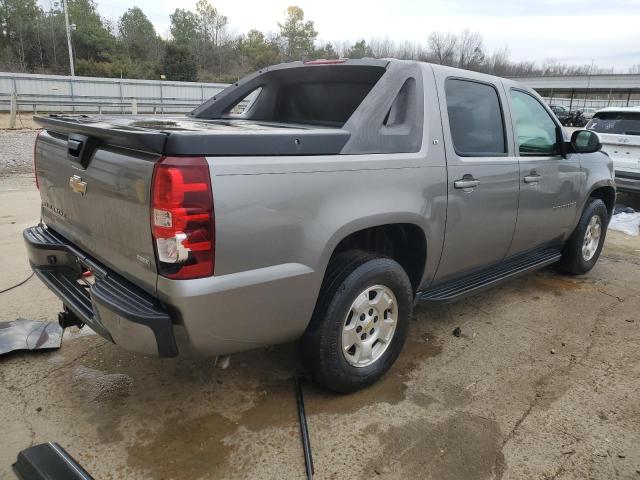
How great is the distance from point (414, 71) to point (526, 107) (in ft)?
5.01

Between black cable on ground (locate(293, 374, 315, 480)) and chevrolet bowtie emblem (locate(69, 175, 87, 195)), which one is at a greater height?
chevrolet bowtie emblem (locate(69, 175, 87, 195))

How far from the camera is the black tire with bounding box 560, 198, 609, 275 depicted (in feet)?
16.1

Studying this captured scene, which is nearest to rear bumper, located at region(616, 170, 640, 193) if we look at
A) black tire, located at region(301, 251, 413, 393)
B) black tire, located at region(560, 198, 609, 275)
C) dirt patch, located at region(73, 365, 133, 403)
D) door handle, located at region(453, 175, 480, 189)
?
black tire, located at region(560, 198, 609, 275)

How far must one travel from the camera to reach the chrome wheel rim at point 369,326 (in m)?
2.85

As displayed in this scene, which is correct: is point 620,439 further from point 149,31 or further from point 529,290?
point 149,31

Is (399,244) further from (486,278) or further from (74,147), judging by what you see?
(74,147)

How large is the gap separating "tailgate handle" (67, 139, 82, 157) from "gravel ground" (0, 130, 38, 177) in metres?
8.86

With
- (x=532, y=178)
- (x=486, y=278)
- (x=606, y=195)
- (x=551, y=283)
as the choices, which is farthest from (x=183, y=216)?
(x=606, y=195)

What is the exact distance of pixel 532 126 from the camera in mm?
4180

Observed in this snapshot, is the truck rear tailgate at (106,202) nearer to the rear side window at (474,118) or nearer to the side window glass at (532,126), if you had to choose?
the rear side window at (474,118)

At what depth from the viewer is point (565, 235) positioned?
15.6 feet

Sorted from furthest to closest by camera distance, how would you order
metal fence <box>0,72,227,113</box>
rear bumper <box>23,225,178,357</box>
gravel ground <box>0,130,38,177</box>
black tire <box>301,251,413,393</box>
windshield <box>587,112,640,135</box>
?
metal fence <box>0,72,227,113</box> → gravel ground <box>0,130,38,177</box> → windshield <box>587,112,640,135</box> → black tire <box>301,251,413,393</box> → rear bumper <box>23,225,178,357</box>

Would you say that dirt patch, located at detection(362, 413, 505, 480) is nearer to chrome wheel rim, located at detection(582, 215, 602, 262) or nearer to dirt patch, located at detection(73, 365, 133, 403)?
dirt patch, located at detection(73, 365, 133, 403)

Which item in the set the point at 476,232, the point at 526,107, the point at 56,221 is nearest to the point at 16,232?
the point at 56,221
